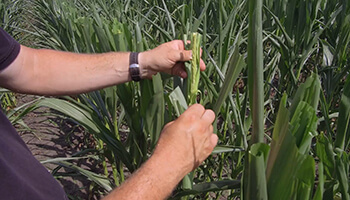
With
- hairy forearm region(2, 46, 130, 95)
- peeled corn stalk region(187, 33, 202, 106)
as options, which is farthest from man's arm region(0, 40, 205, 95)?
peeled corn stalk region(187, 33, 202, 106)

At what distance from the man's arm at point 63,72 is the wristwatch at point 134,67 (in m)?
0.01

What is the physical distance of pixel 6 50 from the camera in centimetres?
87

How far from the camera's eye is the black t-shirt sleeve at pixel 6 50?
848 mm

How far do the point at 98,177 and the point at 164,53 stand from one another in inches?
15.9

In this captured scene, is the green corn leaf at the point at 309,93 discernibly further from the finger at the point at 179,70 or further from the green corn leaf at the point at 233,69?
the finger at the point at 179,70

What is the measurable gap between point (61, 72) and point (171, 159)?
0.51 metres

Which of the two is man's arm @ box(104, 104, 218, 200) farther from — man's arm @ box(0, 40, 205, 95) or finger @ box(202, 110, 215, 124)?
man's arm @ box(0, 40, 205, 95)

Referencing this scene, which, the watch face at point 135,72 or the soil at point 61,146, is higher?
the watch face at point 135,72

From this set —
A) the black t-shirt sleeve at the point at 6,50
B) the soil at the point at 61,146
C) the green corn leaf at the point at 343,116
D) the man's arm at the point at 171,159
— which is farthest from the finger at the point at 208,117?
the soil at the point at 61,146

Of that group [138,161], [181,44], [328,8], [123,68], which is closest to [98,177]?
[138,161]

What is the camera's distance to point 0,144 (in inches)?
24.5

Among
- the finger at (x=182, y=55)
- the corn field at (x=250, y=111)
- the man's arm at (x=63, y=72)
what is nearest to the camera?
the corn field at (x=250, y=111)

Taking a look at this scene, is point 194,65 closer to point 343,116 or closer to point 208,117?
point 208,117

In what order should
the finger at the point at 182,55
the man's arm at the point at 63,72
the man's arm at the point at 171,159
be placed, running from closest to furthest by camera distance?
the man's arm at the point at 171,159
the finger at the point at 182,55
the man's arm at the point at 63,72
